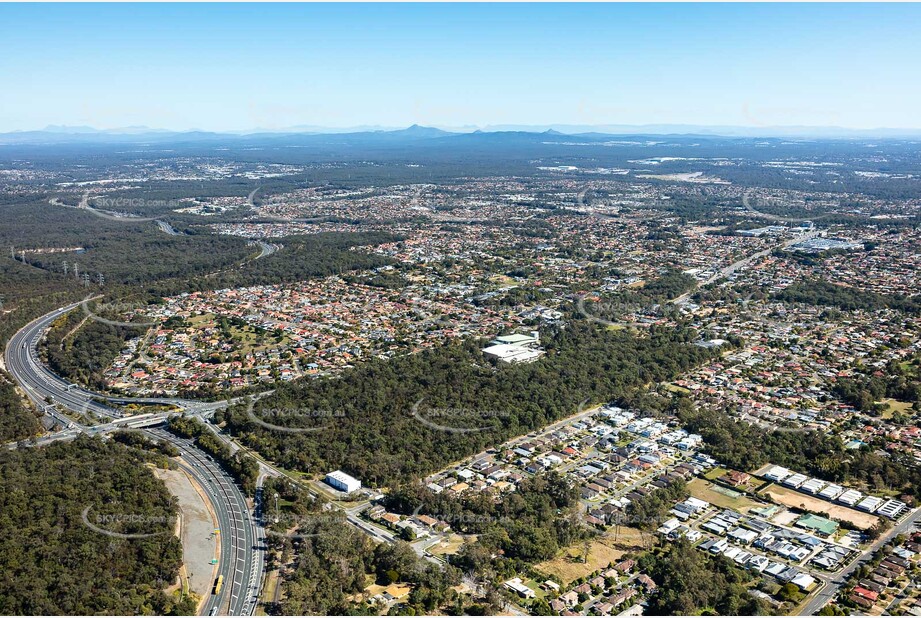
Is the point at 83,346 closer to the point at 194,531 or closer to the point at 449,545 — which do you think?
the point at 194,531

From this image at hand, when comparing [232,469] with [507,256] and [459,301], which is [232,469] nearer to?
[459,301]

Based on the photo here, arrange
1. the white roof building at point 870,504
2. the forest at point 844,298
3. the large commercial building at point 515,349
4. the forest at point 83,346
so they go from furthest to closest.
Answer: the forest at point 844,298 < the large commercial building at point 515,349 < the forest at point 83,346 < the white roof building at point 870,504

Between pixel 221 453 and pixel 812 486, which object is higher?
pixel 221 453

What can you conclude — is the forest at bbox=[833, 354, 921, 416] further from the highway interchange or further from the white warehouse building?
the white warehouse building

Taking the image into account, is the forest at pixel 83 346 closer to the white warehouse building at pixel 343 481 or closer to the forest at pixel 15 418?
the forest at pixel 15 418

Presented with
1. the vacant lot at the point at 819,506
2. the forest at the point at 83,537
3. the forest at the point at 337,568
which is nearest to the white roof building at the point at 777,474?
the vacant lot at the point at 819,506

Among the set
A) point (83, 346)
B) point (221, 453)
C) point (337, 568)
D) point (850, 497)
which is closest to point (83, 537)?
point (221, 453)
